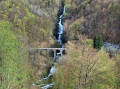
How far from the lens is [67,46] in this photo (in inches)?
973

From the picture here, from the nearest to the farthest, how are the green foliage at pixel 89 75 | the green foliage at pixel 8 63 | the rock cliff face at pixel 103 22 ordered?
the green foliage at pixel 8 63 → the green foliage at pixel 89 75 → the rock cliff face at pixel 103 22

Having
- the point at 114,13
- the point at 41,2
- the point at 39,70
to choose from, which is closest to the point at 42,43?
the point at 39,70

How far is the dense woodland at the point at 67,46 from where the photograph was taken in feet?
24.3

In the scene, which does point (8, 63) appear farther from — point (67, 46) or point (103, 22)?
point (103, 22)

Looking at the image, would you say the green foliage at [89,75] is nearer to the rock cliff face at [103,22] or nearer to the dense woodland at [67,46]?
the dense woodland at [67,46]

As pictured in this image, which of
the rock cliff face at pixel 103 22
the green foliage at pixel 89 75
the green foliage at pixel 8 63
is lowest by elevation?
the green foliage at pixel 89 75

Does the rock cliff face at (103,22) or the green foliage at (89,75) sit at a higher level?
the rock cliff face at (103,22)

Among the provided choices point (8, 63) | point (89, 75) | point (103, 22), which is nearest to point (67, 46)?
point (89, 75)

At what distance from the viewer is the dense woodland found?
740 centimetres

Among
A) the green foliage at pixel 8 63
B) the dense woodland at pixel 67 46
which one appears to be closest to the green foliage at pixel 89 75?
the dense woodland at pixel 67 46

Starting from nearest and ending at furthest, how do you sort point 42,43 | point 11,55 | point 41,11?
point 11,55, point 42,43, point 41,11

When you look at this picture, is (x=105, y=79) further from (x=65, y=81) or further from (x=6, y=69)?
(x=6, y=69)

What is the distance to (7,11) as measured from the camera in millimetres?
42031

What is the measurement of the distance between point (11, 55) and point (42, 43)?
A: 30367 millimetres
